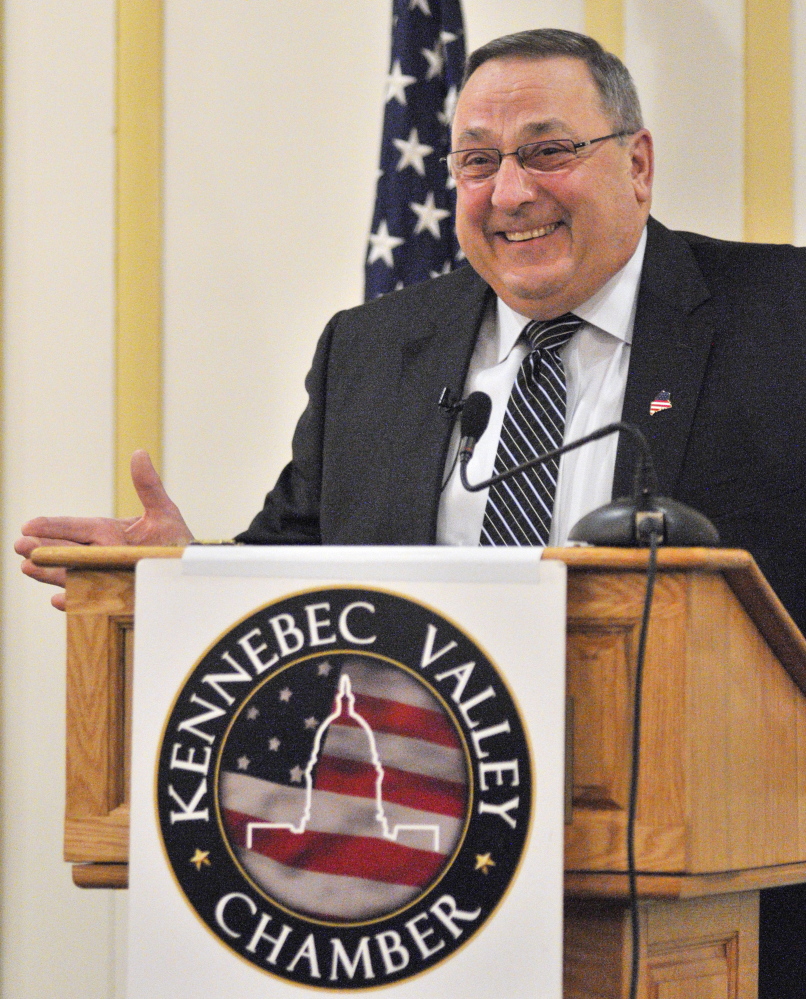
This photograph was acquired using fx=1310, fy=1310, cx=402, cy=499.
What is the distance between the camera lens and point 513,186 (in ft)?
7.97

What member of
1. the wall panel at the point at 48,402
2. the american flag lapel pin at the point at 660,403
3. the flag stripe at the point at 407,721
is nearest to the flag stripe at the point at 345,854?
the flag stripe at the point at 407,721

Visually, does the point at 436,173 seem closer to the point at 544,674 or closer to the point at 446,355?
the point at 446,355

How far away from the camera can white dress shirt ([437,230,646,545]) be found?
7.39 ft

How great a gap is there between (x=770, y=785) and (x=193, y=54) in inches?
122

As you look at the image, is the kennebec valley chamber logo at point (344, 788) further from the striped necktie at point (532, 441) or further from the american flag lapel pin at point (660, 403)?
the american flag lapel pin at point (660, 403)

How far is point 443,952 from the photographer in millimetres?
1356

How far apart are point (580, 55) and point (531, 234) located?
0.37m

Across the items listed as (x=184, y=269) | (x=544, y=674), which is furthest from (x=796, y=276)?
(x=184, y=269)

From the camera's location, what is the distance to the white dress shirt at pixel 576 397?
2.25m

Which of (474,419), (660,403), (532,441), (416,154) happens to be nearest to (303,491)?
(532,441)

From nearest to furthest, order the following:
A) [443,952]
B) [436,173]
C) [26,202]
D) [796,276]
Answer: [443,952] → [796,276] → [436,173] → [26,202]

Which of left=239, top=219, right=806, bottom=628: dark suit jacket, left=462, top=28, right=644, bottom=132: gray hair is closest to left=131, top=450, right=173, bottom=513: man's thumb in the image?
left=239, top=219, right=806, bottom=628: dark suit jacket

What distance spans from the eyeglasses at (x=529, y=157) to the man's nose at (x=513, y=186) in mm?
18

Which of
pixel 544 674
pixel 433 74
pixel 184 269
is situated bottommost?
pixel 544 674
